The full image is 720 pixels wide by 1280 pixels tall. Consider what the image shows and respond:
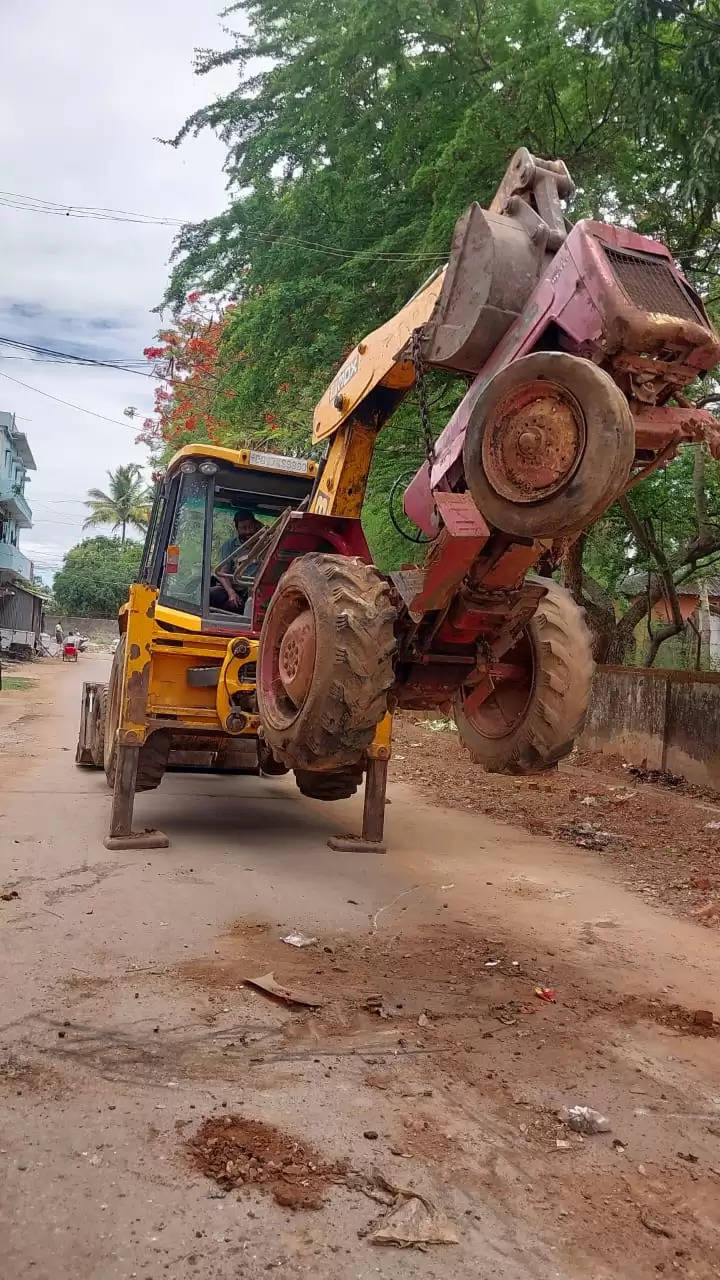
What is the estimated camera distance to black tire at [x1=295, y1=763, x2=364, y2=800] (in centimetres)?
714

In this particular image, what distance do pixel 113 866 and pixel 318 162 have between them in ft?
31.3

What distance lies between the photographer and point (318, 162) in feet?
39.4

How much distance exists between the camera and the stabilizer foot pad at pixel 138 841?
675 cm

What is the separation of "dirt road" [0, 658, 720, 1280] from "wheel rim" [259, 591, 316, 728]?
1229mm

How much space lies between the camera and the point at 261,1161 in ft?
9.26

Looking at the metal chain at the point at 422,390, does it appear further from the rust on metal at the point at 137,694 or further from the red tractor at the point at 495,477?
the rust on metal at the point at 137,694

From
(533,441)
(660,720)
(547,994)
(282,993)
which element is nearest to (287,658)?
(282,993)

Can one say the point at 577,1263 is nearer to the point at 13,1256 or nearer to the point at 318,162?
the point at 13,1256

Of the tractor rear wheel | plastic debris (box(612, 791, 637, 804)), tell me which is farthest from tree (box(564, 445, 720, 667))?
the tractor rear wheel

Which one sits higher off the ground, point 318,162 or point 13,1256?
point 318,162

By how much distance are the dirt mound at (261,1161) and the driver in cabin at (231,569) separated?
512 cm

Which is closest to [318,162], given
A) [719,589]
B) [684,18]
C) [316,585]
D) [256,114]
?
[256,114]

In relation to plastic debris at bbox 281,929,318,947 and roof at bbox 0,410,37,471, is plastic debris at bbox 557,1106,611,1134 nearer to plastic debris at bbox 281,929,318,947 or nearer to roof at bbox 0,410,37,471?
plastic debris at bbox 281,929,318,947

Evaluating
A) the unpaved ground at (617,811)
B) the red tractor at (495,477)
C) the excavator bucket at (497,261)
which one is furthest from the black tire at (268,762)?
the excavator bucket at (497,261)
